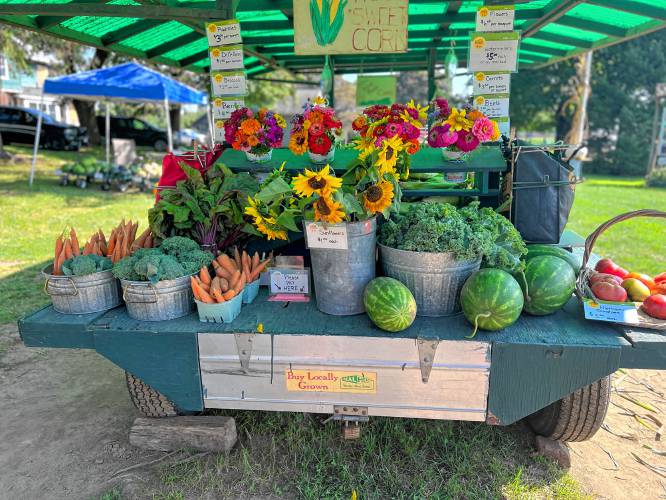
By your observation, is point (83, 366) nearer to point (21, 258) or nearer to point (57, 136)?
point (21, 258)

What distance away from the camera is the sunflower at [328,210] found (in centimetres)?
240

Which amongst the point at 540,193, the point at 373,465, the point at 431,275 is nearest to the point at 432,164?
the point at 540,193

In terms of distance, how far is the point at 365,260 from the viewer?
270 cm

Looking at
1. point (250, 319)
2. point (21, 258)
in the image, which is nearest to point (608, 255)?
point (250, 319)

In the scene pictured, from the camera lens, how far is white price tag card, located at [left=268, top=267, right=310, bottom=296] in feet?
10.0

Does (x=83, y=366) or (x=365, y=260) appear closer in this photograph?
(x=365, y=260)

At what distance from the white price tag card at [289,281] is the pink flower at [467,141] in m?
1.23

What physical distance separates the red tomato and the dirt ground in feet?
3.23

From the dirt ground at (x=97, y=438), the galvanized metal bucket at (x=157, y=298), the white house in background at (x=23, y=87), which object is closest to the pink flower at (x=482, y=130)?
the galvanized metal bucket at (x=157, y=298)

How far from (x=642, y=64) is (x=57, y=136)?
31.0 meters

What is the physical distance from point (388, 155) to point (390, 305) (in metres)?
0.77

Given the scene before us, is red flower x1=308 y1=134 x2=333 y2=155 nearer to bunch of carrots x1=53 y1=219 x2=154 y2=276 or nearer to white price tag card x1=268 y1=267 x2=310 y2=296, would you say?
white price tag card x1=268 y1=267 x2=310 y2=296

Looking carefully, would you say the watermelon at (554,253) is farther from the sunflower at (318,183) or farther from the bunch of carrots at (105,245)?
the bunch of carrots at (105,245)

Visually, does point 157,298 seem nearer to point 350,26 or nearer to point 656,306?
point 350,26
